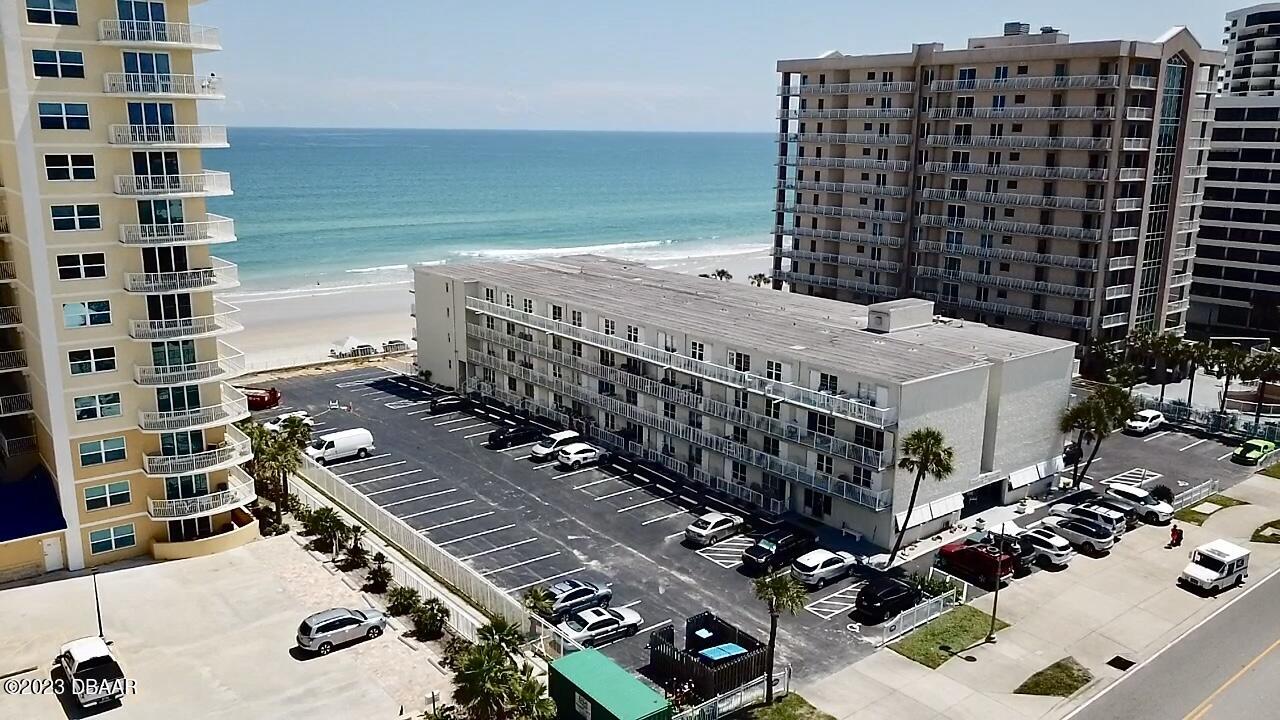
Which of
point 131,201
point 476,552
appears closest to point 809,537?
point 476,552

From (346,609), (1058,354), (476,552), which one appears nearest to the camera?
(346,609)

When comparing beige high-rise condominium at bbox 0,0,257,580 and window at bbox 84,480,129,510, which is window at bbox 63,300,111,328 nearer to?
beige high-rise condominium at bbox 0,0,257,580

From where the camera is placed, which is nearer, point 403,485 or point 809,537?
point 809,537

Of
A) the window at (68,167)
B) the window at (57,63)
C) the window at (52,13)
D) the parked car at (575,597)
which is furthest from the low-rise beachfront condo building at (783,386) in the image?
the window at (52,13)

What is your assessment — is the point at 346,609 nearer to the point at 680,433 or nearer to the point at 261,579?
the point at 261,579

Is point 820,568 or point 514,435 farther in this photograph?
A: point 514,435

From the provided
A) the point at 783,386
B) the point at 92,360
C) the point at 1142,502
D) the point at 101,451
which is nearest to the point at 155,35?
the point at 92,360

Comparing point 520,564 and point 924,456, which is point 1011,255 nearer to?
point 924,456
